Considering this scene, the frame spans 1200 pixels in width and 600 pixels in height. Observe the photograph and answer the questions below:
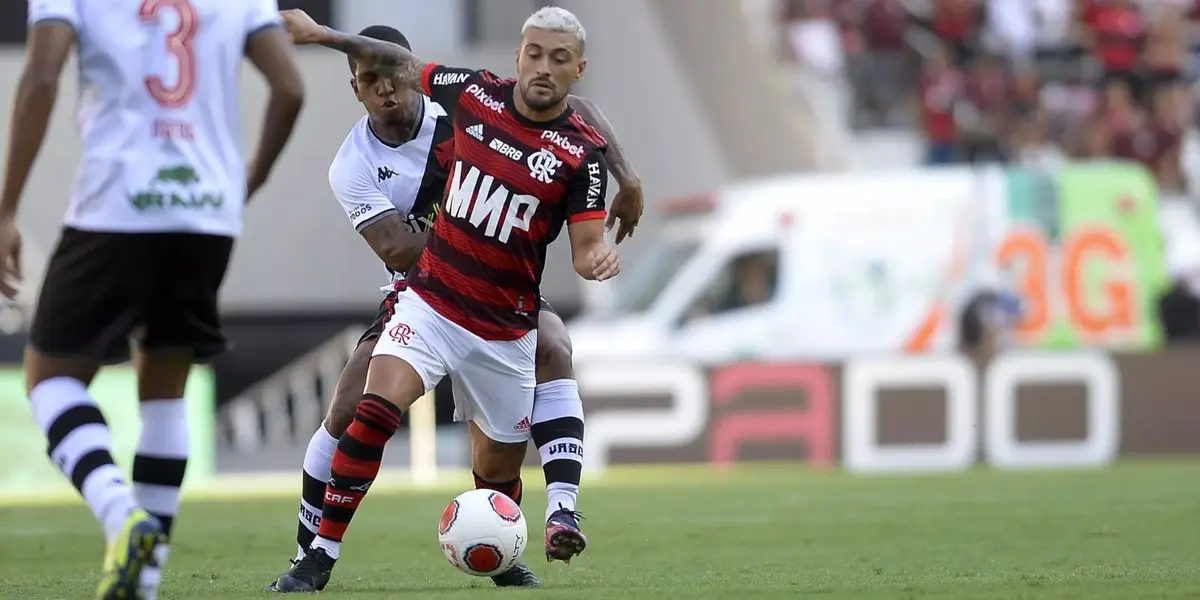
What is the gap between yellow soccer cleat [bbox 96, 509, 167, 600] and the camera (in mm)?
5398

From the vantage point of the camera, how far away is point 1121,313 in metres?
19.5

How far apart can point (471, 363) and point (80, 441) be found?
1792 mm

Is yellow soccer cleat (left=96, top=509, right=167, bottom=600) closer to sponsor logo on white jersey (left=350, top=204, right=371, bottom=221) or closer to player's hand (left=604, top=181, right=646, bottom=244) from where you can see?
player's hand (left=604, top=181, right=646, bottom=244)

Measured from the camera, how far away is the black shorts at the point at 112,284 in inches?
227

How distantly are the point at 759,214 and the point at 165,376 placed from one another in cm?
1357

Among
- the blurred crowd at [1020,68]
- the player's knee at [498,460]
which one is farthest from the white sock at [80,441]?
the blurred crowd at [1020,68]

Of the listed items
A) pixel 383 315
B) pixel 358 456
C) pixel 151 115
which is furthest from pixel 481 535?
pixel 151 115

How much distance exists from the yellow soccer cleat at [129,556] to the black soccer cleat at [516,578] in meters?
2.11

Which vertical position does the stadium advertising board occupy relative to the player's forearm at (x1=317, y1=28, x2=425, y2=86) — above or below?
below

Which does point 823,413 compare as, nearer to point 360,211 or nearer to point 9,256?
point 360,211

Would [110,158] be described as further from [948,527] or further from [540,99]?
[948,527]

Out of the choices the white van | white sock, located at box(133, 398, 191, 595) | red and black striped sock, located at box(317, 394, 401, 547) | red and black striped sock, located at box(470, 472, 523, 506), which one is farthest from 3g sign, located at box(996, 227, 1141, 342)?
white sock, located at box(133, 398, 191, 595)

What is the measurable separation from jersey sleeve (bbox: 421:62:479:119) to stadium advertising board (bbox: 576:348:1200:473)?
10.1m

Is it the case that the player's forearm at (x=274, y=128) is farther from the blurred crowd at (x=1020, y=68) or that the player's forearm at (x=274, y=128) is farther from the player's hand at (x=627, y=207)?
the blurred crowd at (x=1020, y=68)
